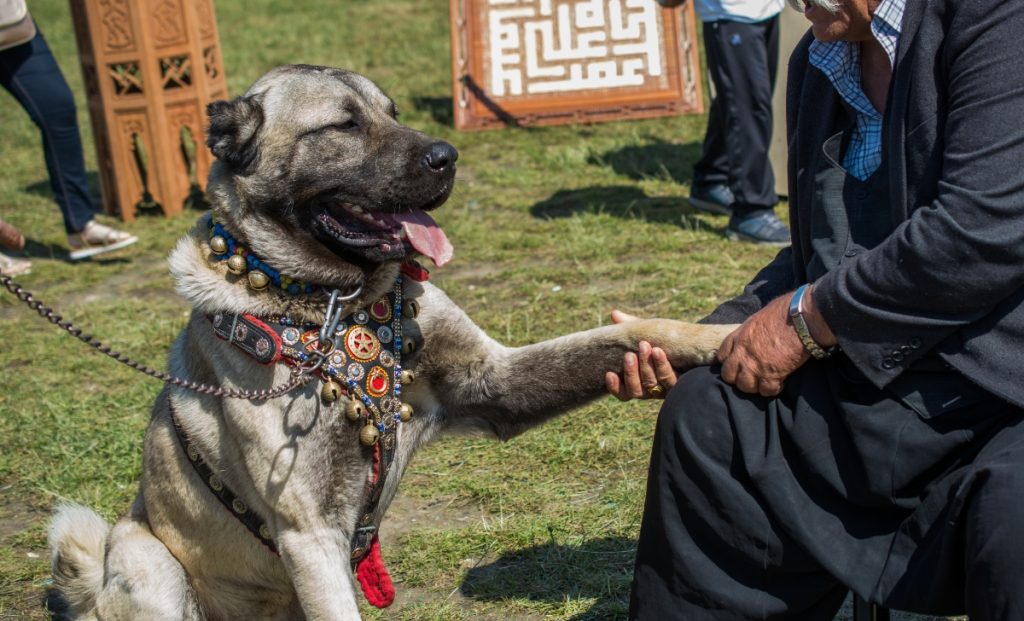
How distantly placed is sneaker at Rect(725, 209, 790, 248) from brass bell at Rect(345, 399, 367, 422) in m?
3.70

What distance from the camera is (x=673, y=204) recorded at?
6848 mm

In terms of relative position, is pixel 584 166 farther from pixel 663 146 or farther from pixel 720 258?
pixel 720 258

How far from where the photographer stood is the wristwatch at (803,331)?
2.21 metres

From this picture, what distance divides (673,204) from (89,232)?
139 inches

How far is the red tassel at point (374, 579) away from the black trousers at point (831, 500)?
69 centimetres

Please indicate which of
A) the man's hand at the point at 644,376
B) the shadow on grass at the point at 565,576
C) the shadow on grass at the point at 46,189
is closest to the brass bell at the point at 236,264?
the man's hand at the point at 644,376

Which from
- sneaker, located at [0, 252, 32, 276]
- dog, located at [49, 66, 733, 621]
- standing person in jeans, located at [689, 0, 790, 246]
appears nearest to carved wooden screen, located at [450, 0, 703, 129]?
standing person in jeans, located at [689, 0, 790, 246]

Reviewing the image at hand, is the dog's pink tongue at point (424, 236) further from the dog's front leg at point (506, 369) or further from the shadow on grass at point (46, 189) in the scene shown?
the shadow on grass at point (46, 189)

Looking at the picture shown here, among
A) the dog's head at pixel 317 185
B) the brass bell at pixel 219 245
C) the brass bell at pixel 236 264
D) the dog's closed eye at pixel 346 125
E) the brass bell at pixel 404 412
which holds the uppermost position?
the dog's closed eye at pixel 346 125

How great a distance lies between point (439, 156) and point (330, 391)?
0.63 meters

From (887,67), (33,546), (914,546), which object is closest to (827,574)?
(914,546)

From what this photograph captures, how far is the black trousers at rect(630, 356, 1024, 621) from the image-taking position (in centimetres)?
198

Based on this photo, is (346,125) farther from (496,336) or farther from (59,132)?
(59,132)

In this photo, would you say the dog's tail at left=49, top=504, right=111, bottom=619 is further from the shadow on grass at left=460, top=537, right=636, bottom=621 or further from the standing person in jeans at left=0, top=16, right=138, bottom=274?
the standing person in jeans at left=0, top=16, right=138, bottom=274
